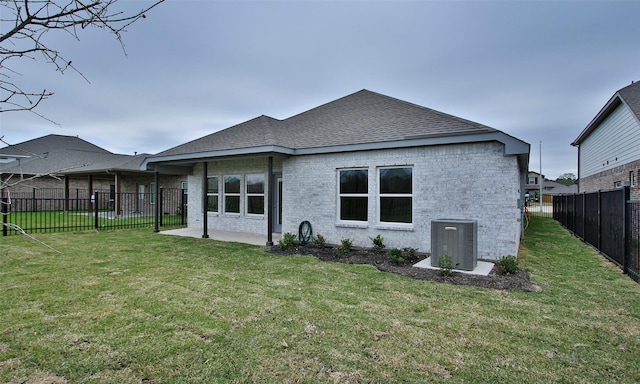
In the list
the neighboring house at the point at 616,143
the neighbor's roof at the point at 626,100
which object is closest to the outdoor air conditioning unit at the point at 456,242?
the neighboring house at the point at 616,143

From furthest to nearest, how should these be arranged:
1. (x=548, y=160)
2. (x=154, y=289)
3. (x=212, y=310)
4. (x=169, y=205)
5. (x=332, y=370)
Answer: (x=548, y=160) < (x=169, y=205) < (x=154, y=289) < (x=212, y=310) < (x=332, y=370)

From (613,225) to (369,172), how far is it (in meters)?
5.89

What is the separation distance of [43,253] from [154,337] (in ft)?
22.9

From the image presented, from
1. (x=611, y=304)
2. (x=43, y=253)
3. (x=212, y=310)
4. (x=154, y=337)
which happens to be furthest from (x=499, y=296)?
(x=43, y=253)

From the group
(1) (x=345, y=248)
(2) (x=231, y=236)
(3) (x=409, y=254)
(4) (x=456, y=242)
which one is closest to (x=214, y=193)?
(2) (x=231, y=236)

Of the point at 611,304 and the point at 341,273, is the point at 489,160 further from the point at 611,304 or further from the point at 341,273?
the point at 341,273

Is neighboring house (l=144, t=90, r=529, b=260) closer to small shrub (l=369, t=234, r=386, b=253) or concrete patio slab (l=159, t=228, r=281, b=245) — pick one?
small shrub (l=369, t=234, r=386, b=253)

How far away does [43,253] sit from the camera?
8.36 metres

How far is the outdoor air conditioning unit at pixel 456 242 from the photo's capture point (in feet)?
22.1

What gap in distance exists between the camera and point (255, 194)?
12.4 metres

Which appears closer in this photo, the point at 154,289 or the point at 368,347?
the point at 368,347

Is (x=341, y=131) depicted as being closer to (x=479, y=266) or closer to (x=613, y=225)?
(x=479, y=266)

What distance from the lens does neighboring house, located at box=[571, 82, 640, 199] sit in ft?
44.8

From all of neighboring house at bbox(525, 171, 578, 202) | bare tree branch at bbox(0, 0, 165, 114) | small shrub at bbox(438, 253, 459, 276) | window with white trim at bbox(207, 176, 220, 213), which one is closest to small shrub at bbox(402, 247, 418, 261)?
small shrub at bbox(438, 253, 459, 276)
